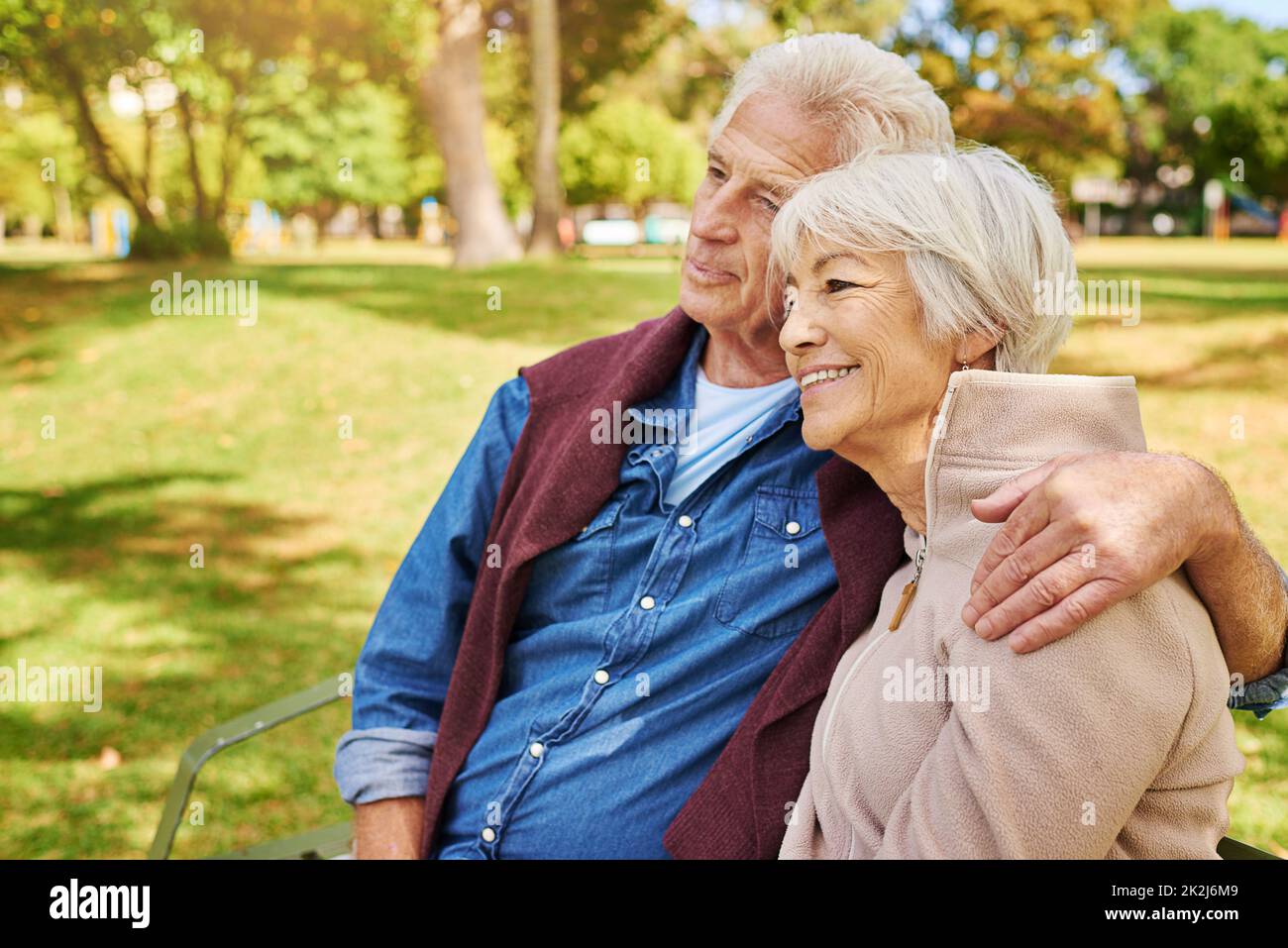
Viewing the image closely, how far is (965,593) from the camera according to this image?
1.50 m

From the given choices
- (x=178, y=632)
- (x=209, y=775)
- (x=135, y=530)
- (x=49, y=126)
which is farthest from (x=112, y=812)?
(x=49, y=126)

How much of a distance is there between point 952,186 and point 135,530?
6451 mm

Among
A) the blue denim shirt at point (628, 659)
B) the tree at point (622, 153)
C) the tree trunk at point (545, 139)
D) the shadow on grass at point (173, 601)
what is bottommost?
the shadow on grass at point (173, 601)

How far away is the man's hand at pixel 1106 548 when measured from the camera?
1.33 metres

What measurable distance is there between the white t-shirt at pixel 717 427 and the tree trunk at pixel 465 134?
1213cm

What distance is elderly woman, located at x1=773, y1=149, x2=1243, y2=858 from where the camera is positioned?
133 centimetres

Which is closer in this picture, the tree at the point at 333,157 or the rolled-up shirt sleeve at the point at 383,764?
the rolled-up shirt sleeve at the point at 383,764

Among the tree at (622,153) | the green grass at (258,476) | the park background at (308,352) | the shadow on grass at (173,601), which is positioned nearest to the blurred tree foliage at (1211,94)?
the park background at (308,352)

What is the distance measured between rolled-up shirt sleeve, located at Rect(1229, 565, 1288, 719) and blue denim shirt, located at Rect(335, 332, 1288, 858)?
2.04ft

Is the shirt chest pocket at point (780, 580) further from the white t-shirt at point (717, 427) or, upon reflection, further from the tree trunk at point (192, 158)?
the tree trunk at point (192, 158)

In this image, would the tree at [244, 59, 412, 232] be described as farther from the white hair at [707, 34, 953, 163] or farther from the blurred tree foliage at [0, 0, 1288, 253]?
the white hair at [707, 34, 953, 163]

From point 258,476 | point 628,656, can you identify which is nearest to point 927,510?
point 628,656

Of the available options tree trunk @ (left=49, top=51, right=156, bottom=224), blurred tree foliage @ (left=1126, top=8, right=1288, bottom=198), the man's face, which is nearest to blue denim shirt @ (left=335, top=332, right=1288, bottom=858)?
the man's face
